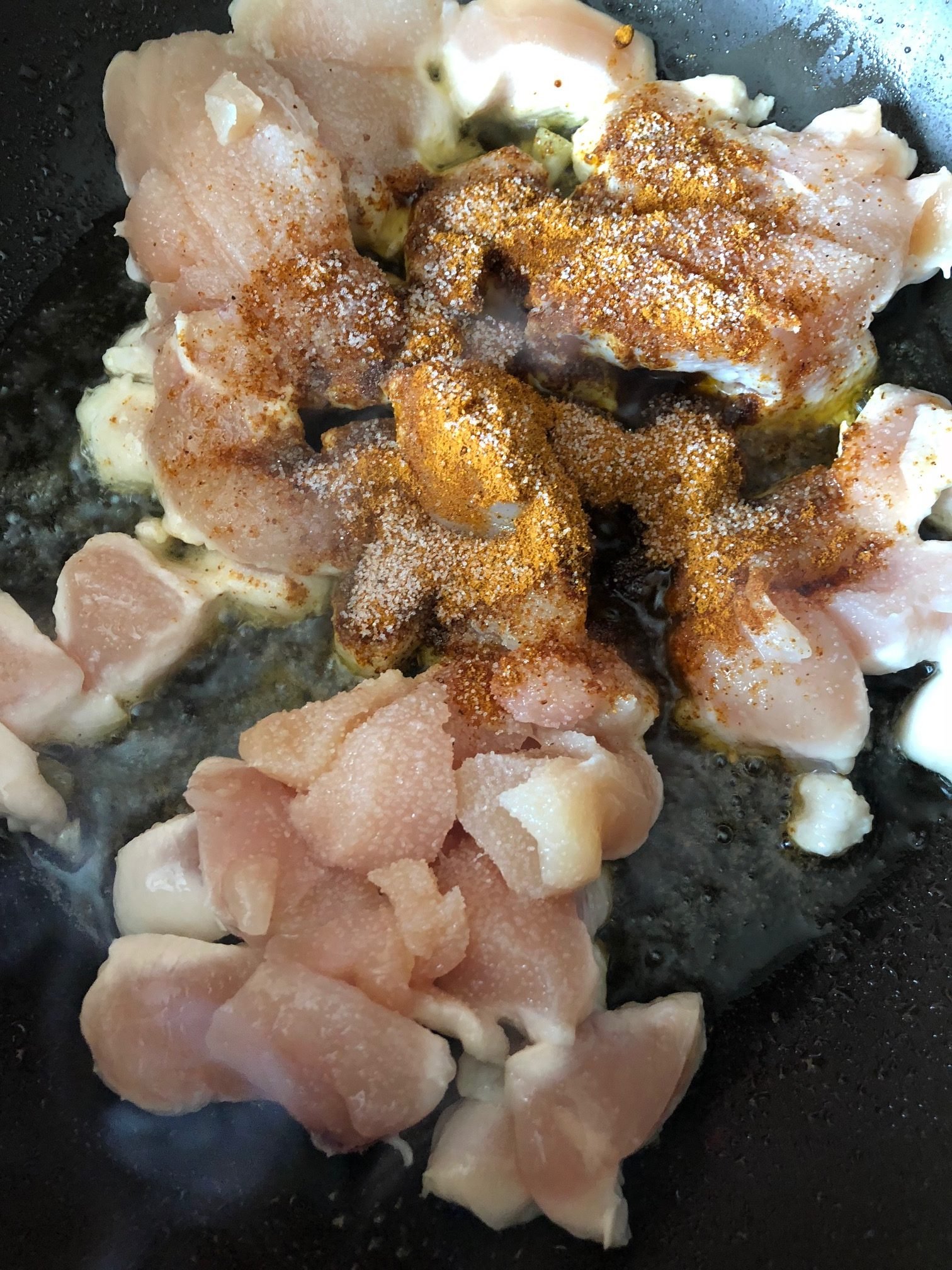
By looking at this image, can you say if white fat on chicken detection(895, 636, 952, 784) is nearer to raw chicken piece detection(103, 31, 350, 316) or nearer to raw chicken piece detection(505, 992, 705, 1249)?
raw chicken piece detection(505, 992, 705, 1249)

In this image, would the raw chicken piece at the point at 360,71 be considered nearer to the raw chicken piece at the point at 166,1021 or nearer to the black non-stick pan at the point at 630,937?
the black non-stick pan at the point at 630,937

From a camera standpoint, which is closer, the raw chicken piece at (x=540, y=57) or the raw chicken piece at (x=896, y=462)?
the raw chicken piece at (x=896, y=462)

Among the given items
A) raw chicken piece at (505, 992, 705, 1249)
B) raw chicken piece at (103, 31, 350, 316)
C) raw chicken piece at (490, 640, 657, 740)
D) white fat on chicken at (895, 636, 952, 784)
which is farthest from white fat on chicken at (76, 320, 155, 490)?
white fat on chicken at (895, 636, 952, 784)

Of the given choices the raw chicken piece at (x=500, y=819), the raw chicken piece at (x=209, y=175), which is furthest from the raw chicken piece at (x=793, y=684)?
the raw chicken piece at (x=209, y=175)

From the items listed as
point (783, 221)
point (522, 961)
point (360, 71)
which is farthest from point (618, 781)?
point (360, 71)

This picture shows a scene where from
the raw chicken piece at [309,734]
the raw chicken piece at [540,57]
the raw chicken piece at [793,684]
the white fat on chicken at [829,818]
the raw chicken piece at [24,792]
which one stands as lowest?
the white fat on chicken at [829,818]
